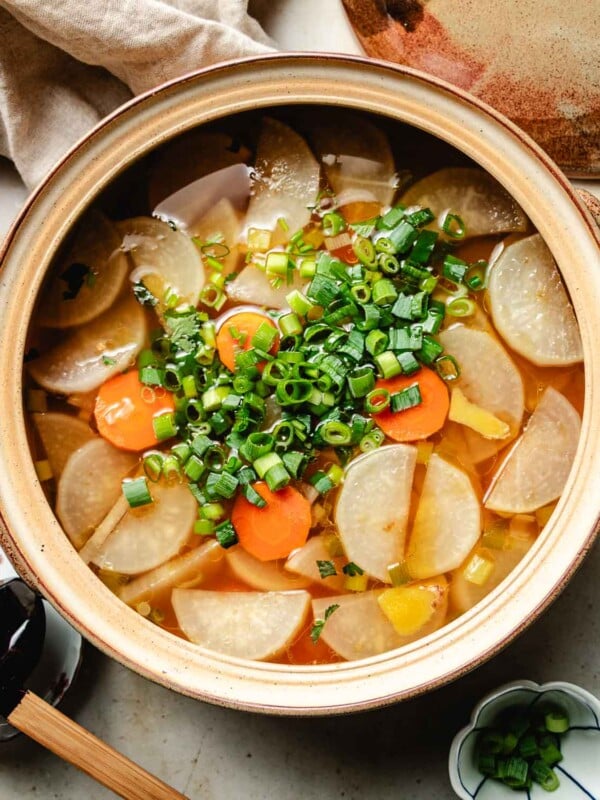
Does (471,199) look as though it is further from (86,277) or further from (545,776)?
(545,776)

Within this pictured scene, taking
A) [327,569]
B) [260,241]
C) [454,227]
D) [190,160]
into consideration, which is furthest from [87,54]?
[327,569]

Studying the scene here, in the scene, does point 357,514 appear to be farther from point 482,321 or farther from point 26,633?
point 26,633

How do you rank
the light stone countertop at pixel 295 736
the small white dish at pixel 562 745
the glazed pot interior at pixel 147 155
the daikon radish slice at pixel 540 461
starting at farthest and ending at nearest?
the light stone countertop at pixel 295 736 → the small white dish at pixel 562 745 → the daikon radish slice at pixel 540 461 → the glazed pot interior at pixel 147 155

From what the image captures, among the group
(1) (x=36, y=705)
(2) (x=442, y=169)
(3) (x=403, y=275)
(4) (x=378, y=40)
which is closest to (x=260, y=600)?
(1) (x=36, y=705)

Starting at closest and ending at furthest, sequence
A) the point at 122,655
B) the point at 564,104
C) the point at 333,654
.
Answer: the point at 122,655 < the point at 333,654 < the point at 564,104

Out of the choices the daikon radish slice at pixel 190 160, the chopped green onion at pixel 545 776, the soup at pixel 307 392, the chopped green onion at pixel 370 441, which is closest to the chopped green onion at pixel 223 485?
the soup at pixel 307 392

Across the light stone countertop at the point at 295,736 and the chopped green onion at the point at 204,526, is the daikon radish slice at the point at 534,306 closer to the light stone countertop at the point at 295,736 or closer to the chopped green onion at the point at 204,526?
the light stone countertop at the point at 295,736
